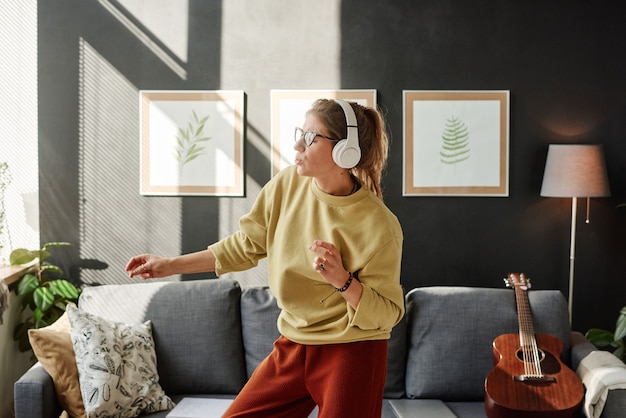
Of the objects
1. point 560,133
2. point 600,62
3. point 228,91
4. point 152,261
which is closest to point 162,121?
point 228,91

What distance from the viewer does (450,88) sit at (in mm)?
3881

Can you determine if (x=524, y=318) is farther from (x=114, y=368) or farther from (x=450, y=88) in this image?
(x=114, y=368)

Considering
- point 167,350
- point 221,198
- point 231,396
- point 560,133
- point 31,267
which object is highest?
point 560,133

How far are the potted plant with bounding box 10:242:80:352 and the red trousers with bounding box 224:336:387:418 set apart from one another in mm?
1854

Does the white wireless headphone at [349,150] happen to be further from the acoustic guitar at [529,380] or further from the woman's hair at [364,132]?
the acoustic guitar at [529,380]

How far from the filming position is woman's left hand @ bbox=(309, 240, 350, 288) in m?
1.81

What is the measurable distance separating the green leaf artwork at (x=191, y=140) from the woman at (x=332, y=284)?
1.82 meters

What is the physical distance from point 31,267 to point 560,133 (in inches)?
118

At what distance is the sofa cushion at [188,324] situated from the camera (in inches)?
125

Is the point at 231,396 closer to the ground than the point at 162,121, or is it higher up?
closer to the ground

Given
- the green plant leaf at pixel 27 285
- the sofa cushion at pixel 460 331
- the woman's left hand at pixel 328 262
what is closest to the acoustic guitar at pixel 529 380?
the sofa cushion at pixel 460 331

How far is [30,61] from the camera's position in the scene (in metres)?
3.91

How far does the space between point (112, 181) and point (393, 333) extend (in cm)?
179

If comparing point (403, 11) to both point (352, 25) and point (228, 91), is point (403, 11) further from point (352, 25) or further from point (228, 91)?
point (228, 91)
